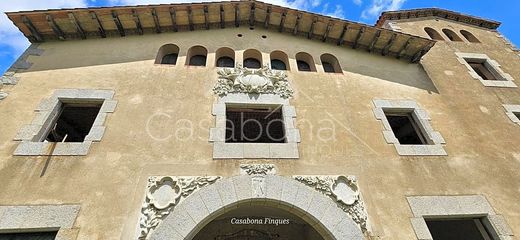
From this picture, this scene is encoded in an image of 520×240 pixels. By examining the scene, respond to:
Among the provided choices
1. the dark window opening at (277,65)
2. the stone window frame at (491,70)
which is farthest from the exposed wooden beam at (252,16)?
the stone window frame at (491,70)

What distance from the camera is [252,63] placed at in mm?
7816

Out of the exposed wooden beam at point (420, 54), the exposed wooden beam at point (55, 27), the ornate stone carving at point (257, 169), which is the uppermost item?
the exposed wooden beam at point (420, 54)

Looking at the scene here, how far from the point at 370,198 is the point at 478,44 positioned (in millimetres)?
8989

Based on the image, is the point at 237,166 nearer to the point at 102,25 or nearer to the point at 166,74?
the point at 166,74

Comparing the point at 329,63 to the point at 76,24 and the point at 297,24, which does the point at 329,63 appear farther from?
the point at 76,24

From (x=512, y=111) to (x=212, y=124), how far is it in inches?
310

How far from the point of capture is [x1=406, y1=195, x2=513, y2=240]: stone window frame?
5.04m

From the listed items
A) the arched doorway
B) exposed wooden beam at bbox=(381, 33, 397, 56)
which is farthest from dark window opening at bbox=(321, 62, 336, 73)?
the arched doorway

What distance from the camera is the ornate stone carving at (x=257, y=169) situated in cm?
521

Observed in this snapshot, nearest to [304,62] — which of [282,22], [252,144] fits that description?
[282,22]

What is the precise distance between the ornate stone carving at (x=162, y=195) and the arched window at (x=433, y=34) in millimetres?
10028

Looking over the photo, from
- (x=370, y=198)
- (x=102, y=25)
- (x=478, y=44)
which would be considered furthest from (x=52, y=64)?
(x=478, y=44)

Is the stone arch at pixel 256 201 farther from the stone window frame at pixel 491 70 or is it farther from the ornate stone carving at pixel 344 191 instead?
the stone window frame at pixel 491 70

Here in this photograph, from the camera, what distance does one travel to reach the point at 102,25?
7.50m
